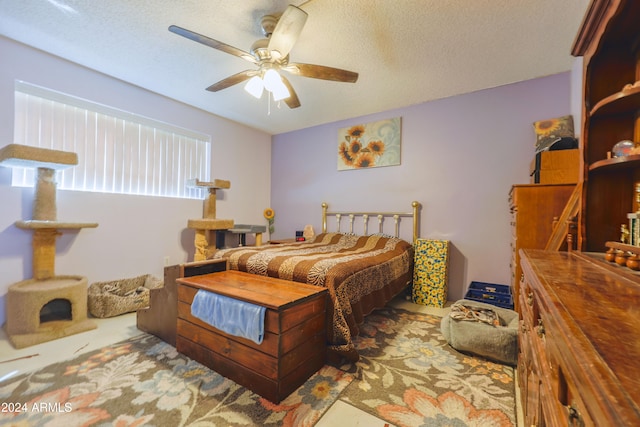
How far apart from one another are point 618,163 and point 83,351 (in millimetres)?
3315

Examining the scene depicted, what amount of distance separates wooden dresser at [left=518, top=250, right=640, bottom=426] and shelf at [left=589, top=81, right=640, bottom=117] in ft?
2.25

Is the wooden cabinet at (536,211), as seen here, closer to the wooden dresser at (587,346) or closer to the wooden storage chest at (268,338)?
the wooden dresser at (587,346)

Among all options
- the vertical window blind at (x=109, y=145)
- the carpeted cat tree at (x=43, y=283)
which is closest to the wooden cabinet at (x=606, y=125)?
the carpeted cat tree at (x=43, y=283)

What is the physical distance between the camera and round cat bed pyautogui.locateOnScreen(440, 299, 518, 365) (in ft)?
5.72

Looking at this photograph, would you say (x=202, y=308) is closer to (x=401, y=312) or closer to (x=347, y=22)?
(x=401, y=312)

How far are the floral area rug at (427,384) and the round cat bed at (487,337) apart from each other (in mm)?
65

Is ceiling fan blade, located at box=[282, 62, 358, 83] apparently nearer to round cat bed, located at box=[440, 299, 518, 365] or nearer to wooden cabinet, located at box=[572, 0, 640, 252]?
wooden cabinet, located at box=[572, 0, 640, 252]

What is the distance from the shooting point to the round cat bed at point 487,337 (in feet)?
5.72

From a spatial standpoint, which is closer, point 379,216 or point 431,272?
point 431,272

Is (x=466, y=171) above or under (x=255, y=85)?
under

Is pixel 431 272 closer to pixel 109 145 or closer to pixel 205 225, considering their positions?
pixel 205 225

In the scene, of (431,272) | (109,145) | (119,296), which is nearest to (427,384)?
(431,272)

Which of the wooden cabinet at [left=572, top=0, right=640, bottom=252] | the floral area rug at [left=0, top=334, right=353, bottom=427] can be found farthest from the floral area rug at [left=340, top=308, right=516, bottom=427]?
the wooden cabinet at [left=572, top=0, right=640, bottom=252]

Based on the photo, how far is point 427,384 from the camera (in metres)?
1.58
